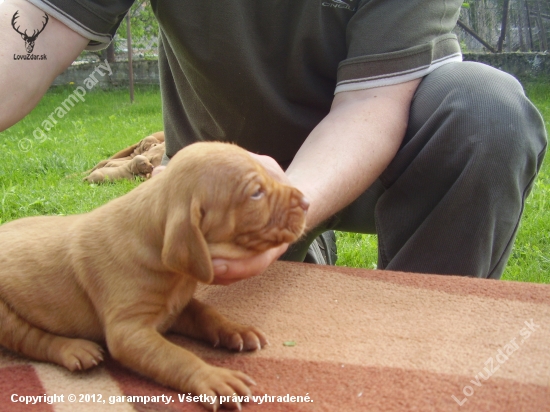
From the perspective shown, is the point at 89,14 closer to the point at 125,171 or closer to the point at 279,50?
the point at 279,50

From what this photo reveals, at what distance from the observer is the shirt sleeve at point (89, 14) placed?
260 centimetres

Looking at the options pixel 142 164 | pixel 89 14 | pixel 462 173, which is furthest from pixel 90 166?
pixel 462 173

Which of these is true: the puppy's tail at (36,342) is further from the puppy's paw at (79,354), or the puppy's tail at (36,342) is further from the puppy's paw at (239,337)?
the puppy's paw at (239,337)

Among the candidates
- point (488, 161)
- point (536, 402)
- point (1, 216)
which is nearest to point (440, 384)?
point (536, 402)

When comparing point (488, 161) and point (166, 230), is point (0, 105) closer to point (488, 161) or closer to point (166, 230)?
point (166, 230)

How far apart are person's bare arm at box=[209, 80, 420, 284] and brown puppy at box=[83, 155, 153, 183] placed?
4.12 m

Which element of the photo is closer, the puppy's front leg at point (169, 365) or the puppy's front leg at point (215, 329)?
the puppy's front leg at point (169, 365)

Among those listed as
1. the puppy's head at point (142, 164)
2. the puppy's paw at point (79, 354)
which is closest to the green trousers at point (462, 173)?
the puppy's paw at point (79, 354)

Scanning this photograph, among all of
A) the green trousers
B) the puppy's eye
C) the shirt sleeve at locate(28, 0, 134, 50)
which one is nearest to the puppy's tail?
the puppy's eye

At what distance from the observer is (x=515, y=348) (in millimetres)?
1819

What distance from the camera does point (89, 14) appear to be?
2.66 meters

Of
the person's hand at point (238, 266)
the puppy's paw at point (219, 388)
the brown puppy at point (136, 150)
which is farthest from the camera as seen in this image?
the brown puppy at point (136, 150)

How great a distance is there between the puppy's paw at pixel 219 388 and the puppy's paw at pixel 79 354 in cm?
37

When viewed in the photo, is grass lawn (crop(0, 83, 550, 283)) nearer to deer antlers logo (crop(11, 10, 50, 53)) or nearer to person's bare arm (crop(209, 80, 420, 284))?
person's bare arm (crop(209, 80, 420, 284))
